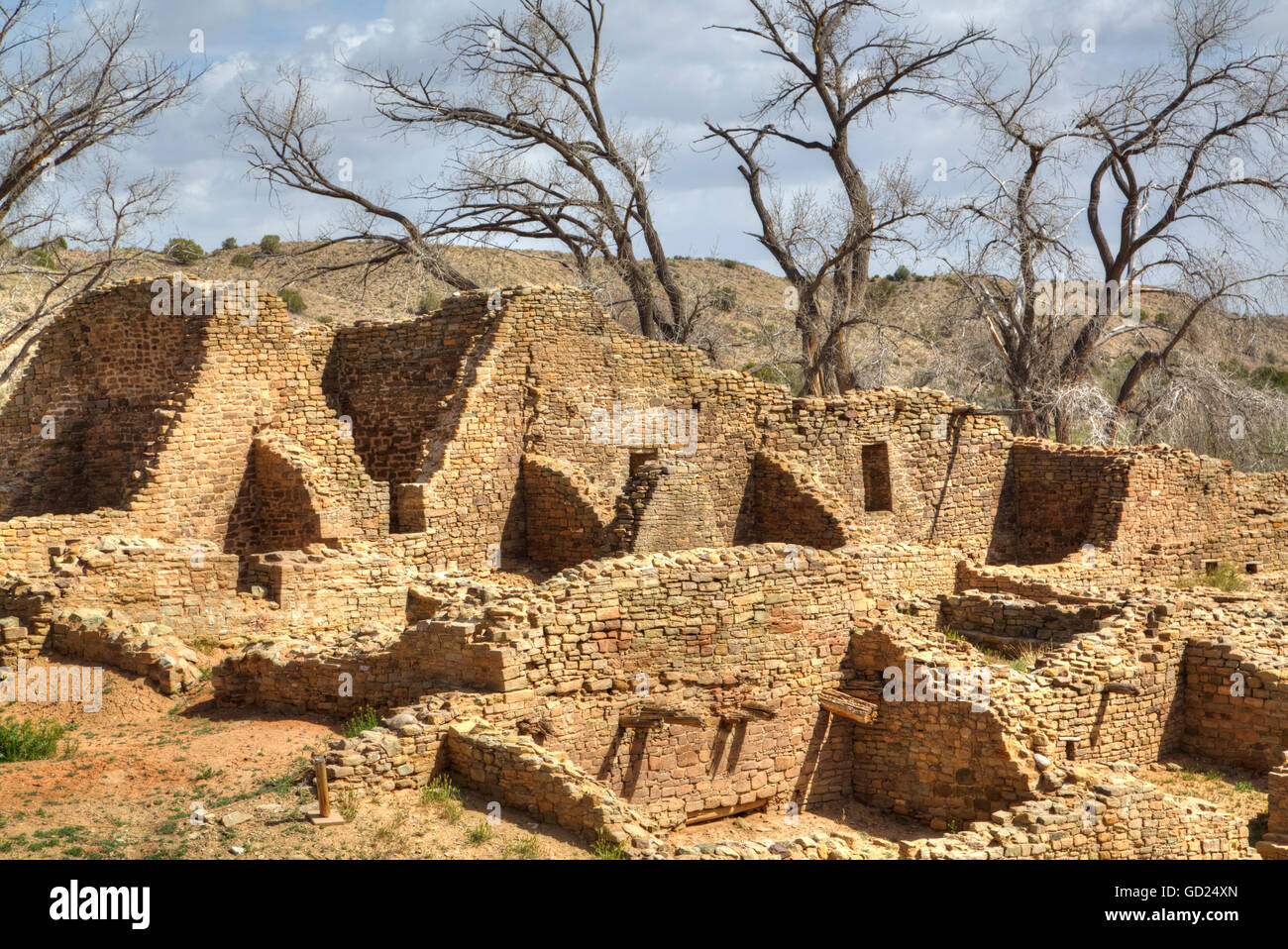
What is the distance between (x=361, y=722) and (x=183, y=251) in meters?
20.6

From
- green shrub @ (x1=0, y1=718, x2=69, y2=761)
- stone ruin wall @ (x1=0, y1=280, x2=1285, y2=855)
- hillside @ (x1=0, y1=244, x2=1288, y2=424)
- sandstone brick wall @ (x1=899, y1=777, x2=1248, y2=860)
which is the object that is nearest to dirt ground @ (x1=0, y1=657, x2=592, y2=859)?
green shrub @ (x1=0, y1=718, x2=69, y2=761)

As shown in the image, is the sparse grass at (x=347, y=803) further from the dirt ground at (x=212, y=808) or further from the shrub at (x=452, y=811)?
the shrub at (x=452, y=811)

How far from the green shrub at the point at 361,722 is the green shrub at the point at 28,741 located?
2398 mm

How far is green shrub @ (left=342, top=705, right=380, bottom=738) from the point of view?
39.5 feet

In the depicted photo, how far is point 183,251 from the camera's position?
30203 millimetres

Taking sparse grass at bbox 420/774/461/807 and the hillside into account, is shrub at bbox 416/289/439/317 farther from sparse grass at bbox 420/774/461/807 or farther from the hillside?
sparse grass at bbox 420/774/461/807

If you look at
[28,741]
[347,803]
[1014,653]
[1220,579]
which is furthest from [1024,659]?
[28,741]

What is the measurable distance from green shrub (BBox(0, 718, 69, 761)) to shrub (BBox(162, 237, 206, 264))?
1337 centimetres

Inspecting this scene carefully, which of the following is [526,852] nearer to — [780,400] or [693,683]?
[693,683]

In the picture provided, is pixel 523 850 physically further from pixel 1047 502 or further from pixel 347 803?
pixel 1047 502

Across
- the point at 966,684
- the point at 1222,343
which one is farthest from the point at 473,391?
the point at 1222,343

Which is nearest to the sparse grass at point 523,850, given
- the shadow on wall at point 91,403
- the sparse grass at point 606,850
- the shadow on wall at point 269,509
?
the sparse grass at point 606,850

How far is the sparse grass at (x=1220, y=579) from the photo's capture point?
815 inches

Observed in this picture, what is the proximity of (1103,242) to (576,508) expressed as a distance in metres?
15.5
